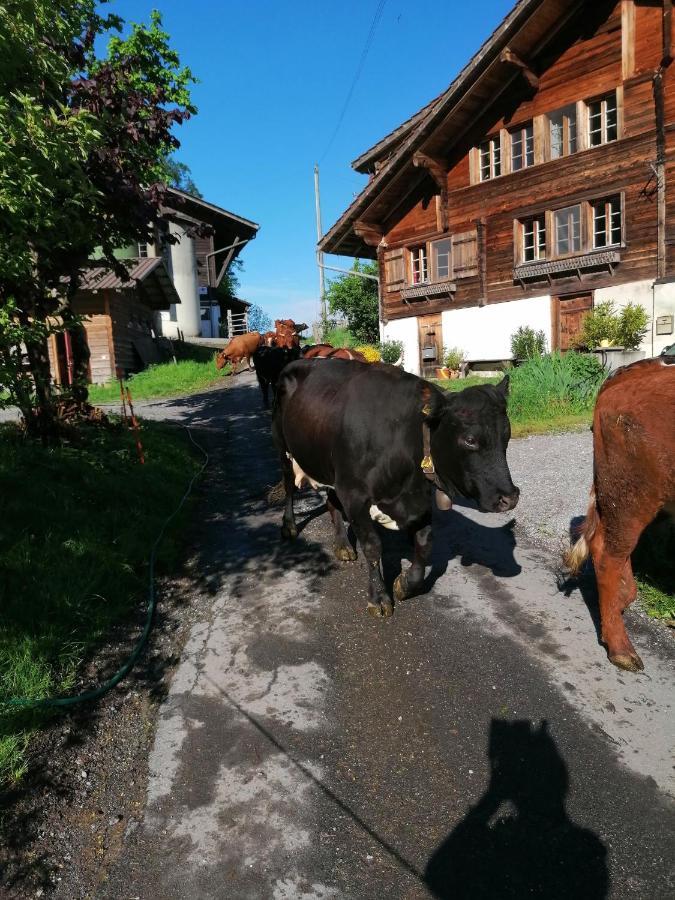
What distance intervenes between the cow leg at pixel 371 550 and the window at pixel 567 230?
17.0 m

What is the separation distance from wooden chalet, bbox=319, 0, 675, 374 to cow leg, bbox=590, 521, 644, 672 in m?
14.8

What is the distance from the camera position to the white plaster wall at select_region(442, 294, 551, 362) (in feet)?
62.7

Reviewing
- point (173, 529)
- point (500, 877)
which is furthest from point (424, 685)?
point (173, 529)

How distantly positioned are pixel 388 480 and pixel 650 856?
2.52m

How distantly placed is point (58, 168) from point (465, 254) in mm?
18800

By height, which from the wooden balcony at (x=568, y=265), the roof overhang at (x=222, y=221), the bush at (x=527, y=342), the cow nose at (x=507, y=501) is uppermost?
the roof overhang at (x=222, y=221)

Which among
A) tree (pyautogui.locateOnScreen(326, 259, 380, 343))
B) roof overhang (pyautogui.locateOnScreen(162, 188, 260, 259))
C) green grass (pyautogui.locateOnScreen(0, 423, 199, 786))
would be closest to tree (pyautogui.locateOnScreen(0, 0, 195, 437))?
green grass (pyautogui.locateOnScreen(0, 423, 199, 786))

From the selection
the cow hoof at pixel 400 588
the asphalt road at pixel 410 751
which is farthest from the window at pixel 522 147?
the cow hoof at pixel 400 588

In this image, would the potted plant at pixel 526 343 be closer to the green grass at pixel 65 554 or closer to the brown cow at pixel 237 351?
the brown cow at pixel 237 351

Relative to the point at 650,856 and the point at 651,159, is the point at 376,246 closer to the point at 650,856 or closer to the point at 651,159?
the point at 651,159

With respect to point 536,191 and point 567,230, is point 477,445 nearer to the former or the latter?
point 567,230

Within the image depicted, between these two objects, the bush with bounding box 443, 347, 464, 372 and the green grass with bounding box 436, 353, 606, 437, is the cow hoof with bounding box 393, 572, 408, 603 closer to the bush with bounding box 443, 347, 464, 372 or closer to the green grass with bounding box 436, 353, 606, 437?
the green grass with bounding box 436, 353, 606, 437

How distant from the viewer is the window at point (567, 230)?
18.1 meters

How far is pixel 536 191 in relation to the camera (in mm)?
18828
